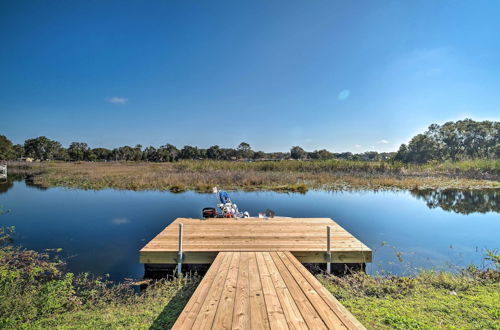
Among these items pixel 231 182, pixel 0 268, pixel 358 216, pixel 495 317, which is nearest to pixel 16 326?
pixel 0 268

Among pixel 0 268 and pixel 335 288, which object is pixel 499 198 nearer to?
pixel 335 288

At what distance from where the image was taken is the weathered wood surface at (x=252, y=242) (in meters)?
4.44

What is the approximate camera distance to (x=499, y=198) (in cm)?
1295

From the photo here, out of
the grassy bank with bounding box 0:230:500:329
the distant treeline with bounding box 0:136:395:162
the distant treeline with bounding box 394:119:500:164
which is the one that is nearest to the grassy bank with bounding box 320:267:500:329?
the grassy bank with bounding box 0:230:500:329

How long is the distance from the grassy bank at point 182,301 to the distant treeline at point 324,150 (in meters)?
43.3

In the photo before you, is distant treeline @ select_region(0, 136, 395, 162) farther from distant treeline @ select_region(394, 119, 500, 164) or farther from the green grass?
the green grass

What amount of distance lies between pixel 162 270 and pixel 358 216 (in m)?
6.93

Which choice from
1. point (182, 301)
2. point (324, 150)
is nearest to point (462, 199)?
point (182, 301)

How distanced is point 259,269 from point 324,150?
2250 inches

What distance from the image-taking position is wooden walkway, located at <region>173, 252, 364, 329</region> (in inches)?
82.2

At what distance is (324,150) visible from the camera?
190ft

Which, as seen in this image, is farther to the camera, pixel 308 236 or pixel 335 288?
pixel 308 236

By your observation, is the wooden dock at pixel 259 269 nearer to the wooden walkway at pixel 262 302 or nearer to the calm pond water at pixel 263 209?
the wooden walkway at pixel 262 302

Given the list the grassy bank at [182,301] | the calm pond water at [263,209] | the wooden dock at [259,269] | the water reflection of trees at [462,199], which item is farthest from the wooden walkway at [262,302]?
the water reflection of trees at [462,199]
